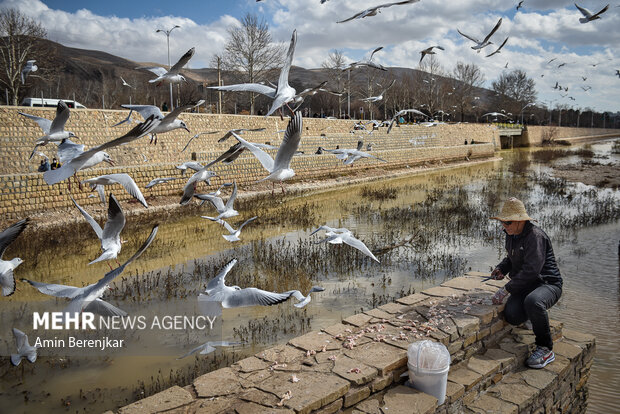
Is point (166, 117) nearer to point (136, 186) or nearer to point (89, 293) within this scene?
point (136, 186)

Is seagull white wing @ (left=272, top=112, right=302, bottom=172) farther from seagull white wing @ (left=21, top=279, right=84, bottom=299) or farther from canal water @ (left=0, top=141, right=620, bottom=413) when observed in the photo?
canal water @ (left=0, top=141, right=620, bottom=413)

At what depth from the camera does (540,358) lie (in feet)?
14.1

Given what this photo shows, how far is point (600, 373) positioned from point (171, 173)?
47.0 feet

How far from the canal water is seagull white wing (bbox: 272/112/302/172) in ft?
8.53

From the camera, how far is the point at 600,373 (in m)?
5.15

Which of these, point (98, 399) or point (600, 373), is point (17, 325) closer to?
point (98, 399)

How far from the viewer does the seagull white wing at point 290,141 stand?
394 centimetres

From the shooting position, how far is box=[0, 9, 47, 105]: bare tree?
79.0 feet

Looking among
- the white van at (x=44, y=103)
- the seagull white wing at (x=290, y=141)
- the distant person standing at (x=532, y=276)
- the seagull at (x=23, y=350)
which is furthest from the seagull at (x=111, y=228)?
the white van at (x=44, y=103)

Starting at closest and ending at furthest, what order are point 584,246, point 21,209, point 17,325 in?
1. point 17,325
2. point 584,246
3. point 21,209

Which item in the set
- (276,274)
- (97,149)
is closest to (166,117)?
(97,149)

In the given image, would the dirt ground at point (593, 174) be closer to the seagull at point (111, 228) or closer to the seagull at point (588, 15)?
the seagull at point (588, 15)

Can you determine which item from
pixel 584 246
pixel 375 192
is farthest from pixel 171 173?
pixel 584 246

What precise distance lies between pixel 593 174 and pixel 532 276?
2705 centimetres
